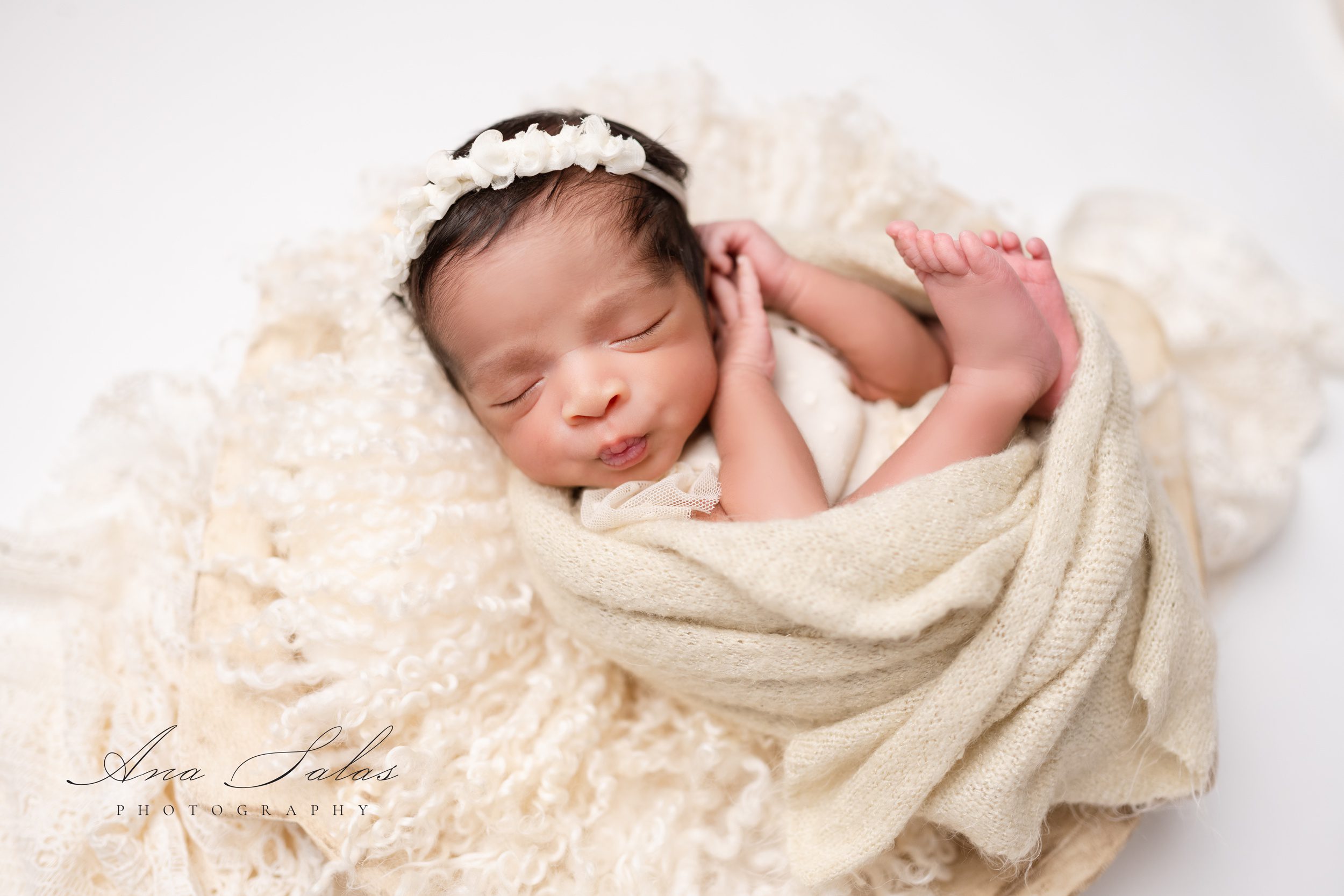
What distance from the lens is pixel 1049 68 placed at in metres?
2.45

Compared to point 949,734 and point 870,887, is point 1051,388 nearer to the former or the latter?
point 949,734

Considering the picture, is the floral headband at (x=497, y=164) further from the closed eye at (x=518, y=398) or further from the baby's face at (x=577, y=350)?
the closed eye at (x=518, y=398)

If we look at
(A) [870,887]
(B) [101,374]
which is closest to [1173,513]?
(A) [870,887]

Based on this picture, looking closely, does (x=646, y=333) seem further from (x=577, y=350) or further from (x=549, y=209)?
(x=549, y=209)

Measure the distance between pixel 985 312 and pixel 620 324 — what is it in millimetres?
490

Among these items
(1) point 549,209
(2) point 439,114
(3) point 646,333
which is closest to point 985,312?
(3) point 646,333

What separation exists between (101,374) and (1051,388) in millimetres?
1865

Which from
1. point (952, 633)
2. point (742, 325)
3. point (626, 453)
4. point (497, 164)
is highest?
point (497, 164)

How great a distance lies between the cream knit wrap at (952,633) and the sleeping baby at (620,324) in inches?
3.8

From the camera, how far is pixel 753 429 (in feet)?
4.48

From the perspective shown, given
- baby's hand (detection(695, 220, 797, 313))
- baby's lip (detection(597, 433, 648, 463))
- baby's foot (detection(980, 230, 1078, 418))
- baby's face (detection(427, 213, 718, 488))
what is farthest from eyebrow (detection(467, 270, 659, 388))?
baby's foot (detection(980, 230, 1078, 418))

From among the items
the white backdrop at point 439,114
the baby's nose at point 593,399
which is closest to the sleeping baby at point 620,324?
the baby's nose at point 593,399

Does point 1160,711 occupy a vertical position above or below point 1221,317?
below

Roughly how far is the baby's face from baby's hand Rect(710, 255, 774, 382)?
87 mm
